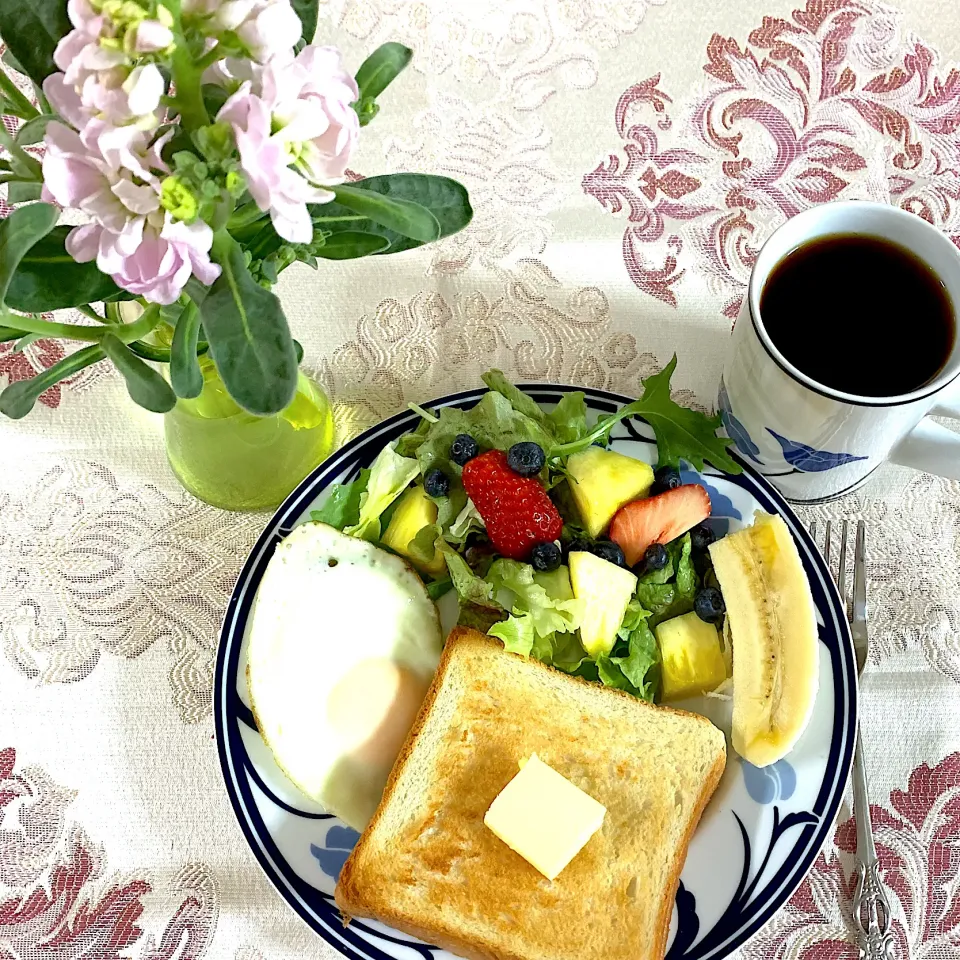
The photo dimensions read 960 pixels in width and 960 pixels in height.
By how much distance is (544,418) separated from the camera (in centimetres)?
137

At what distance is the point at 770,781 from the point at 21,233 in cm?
107

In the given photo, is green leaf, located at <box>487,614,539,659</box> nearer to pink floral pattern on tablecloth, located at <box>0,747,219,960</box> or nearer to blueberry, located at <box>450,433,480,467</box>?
blueberry, located at <box>450,433,480,467</box>

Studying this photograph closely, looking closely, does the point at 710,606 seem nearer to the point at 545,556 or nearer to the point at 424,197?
the point at 545,556

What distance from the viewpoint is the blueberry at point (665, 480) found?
1323mm

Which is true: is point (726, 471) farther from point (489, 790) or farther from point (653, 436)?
point (489, 790)

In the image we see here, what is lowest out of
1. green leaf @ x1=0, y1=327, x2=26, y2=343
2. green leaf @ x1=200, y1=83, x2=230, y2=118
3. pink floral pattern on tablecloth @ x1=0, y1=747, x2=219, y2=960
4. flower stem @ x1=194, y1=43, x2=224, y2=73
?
pink floral pattern on tablecloth @ x1=0, y1=747, x2=219, y2=960

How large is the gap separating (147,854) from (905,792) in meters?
1.09

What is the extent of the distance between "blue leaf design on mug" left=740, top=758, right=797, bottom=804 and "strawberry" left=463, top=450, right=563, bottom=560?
41cm

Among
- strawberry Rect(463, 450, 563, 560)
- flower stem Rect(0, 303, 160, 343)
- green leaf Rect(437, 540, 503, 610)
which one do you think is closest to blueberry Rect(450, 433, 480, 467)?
strawberry Rect(463, 450, 563, 560)

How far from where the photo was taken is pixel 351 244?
39.1 inches

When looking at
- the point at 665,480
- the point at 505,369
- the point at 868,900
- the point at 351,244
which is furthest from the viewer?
the point at 505,369

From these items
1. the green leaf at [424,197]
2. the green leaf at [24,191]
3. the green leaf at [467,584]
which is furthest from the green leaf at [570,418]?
the green leaf at [24,191]

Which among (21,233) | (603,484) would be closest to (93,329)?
(21,233)

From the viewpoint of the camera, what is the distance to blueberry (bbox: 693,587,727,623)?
128 centimetres
